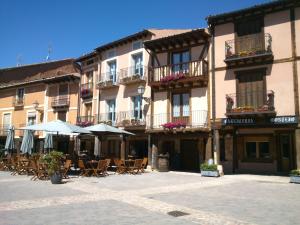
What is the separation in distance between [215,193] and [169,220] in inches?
177

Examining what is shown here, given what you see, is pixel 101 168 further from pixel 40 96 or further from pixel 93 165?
pixel 40 96

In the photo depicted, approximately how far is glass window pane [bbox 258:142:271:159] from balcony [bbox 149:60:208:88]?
16.0 feet

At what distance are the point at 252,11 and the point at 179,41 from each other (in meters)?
4.88

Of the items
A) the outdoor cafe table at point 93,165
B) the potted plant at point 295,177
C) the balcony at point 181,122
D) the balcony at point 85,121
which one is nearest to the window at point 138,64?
the balcony at point 181,122

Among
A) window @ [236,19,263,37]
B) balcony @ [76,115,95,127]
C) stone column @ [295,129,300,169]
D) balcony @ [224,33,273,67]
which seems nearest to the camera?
stone column @ [295,129,300,169]

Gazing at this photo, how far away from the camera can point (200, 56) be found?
66.0ft

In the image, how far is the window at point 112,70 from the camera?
2556cm

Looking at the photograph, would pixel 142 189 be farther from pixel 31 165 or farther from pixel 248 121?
pixel 248 121

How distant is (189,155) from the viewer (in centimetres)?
2159

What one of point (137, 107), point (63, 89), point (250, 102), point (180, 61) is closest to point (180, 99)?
point (180, 61)

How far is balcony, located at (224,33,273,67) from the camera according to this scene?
1738 cm

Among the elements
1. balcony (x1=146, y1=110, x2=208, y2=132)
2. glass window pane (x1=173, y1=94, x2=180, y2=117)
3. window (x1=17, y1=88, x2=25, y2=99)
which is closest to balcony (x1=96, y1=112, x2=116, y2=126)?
balcony (x1=146, y1=110, x2=208, y2=132)

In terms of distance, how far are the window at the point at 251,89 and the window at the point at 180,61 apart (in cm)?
377

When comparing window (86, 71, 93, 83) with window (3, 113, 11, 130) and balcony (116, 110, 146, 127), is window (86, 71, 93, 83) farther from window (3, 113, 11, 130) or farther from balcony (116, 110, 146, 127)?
window (3, 113, 11, 130)
